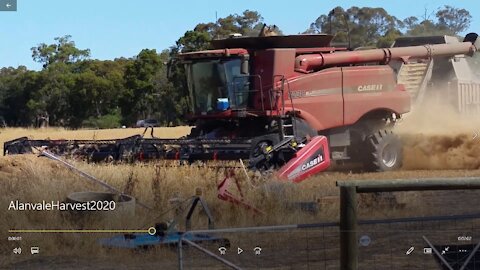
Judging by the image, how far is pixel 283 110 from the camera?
15.6 m

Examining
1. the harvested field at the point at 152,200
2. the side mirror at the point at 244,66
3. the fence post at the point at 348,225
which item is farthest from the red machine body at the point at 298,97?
the fence post at the point at 348,225

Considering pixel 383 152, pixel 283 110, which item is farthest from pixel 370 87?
pixel 283 110

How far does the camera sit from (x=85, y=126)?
31734 millimetres

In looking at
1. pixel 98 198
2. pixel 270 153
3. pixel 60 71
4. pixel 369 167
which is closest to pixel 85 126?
pixel 60 71

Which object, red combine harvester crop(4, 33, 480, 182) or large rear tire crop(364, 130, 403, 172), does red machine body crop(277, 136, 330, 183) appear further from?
large rear tire crop(364, 130, 403, 172)

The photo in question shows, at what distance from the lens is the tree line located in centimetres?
1770

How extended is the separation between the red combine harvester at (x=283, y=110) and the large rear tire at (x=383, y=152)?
0.02 metres

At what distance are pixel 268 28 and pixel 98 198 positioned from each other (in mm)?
7541

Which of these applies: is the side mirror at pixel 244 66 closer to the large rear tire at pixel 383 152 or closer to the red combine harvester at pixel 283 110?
the red combine harvester at pixel 283 110

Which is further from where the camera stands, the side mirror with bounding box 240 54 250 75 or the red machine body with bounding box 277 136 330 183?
the side mirror with bounding box 240 54 250 75

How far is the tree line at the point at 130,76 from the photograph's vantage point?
17703mm

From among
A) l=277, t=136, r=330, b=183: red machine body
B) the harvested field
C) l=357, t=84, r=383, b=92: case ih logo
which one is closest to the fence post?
the harvested field

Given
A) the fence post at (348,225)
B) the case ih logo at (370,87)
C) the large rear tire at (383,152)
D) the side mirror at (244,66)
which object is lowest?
the large rear tire at (383,152)

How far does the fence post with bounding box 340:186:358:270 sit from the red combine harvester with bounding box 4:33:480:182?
7.88 metres
